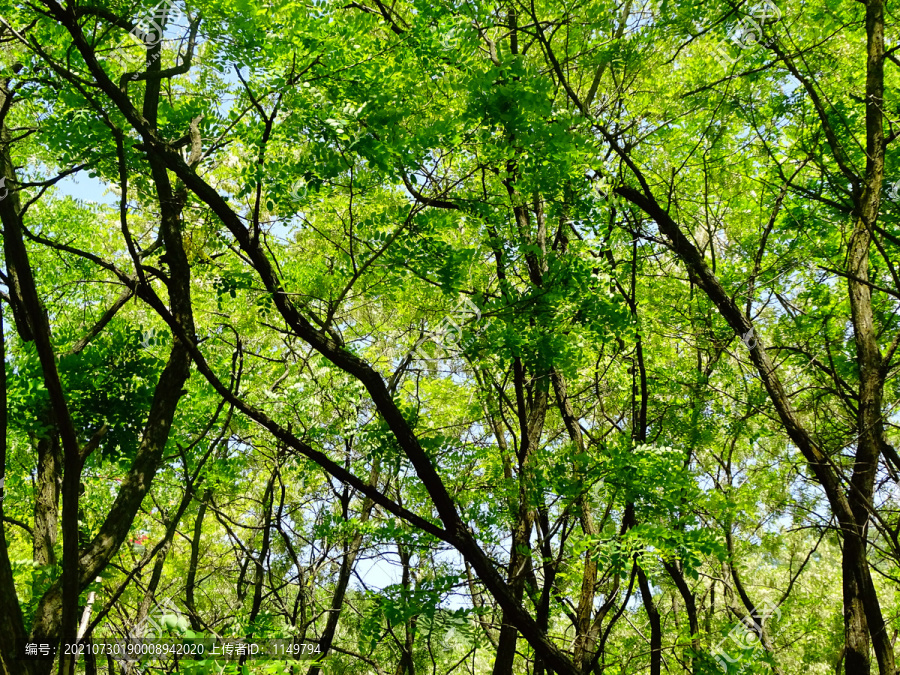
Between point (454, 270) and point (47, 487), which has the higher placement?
point (454, 270)

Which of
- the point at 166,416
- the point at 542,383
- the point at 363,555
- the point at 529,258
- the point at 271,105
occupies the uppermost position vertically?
the point at 271,105

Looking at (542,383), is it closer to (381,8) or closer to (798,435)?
(798,435)

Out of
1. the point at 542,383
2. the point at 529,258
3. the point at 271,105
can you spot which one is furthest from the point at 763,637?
the point at 271,105

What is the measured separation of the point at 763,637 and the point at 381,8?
729 cm

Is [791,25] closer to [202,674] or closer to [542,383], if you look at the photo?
[542,383]

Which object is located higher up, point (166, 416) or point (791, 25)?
point (791, 25)

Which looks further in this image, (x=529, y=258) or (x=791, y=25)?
(x=791, y=25)

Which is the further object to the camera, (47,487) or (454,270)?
(47,487)

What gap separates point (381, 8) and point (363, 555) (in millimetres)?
6753

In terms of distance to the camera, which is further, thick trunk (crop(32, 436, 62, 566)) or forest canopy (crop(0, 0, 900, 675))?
thick trunk (crop(32, 436, 62, 566))

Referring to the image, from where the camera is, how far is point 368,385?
419 cm

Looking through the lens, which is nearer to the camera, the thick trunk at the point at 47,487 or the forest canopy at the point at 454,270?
the forest canopy at the point at 454,270

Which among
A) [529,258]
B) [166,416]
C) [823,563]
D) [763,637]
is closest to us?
[166,416]

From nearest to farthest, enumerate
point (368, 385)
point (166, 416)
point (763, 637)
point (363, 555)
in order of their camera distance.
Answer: point (368, 385), point (166, 416), point (763, 637), point (363, 555)
